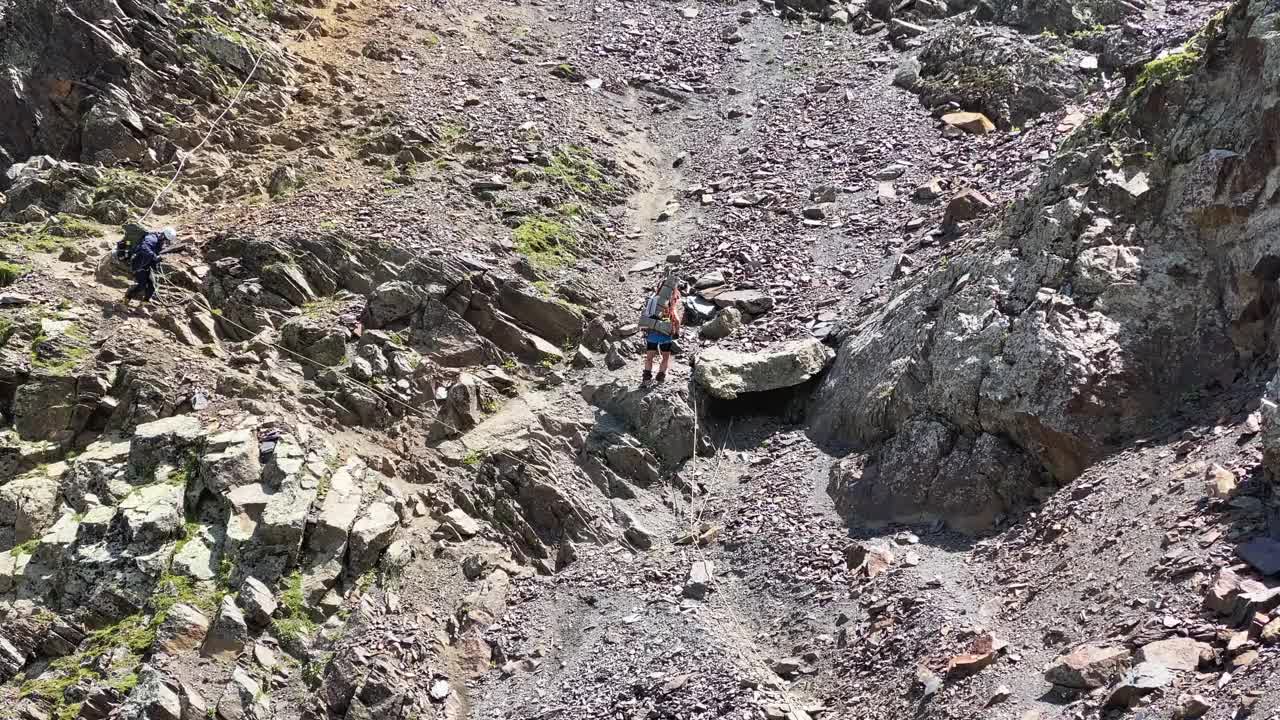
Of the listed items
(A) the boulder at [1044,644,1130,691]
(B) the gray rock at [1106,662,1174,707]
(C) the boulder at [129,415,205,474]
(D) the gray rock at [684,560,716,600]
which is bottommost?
(C) the boulder at [129,415,205,474]

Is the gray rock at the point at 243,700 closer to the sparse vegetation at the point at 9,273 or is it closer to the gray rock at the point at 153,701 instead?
the gray rock at the point at 153,701

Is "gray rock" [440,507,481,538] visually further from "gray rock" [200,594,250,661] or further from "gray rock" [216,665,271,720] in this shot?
"gray rock" [216,665,271,720]

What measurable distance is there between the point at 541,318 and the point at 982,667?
9.82 meters

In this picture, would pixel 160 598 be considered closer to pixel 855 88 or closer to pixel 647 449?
pixel 647 449

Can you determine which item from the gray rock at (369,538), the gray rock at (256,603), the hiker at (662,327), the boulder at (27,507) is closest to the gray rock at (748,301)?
the hiker at (662,327)

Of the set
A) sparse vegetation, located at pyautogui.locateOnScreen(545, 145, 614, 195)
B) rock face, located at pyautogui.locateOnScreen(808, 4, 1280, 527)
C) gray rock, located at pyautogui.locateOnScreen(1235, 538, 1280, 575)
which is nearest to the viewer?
gray rock, located at pyautogui.locateOnScreen(1235, 538, 1280, 575)

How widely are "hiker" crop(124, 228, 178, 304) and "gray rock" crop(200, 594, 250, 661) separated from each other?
19.4 feet

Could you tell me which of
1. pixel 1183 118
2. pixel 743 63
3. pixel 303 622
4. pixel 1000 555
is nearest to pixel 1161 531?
pixel 1000 555

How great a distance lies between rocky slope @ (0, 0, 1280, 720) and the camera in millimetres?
12047

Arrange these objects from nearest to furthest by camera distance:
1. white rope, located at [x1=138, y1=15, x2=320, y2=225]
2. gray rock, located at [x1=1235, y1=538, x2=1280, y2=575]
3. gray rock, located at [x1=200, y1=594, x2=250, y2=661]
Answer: gray rock, located at [x1=1235, y1=538, x2=1280, y2=575]
gray rock, located at [x1=200, y1=594, x2=250, y2=661]
white rope, located at [x1=138, y1=15, x2=320, y2=225]

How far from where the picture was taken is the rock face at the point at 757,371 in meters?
16.3

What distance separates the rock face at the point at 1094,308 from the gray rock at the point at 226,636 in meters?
8.05

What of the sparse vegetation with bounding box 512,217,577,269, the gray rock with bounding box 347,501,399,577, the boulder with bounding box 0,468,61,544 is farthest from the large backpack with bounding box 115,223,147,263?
the sparse vegetation with bounding box 512,217,577,269

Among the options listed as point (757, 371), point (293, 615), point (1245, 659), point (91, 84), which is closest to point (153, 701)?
point (293, 615)
